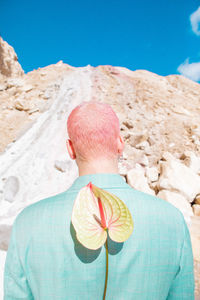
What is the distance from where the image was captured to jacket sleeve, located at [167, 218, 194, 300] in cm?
93

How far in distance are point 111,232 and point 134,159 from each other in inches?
193

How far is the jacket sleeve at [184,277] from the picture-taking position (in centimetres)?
93

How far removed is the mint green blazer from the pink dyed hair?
0.22m

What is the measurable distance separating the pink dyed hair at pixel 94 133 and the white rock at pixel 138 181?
11.8 ft

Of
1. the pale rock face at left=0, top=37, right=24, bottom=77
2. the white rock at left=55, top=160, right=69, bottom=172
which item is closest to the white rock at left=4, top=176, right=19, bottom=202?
the white rock at left=55, top=160, right=69, bottom=172

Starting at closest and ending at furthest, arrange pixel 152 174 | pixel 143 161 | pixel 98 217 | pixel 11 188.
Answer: pixel 98 217 < pixel 11 188 < pixel 152 174 < pixel 143 161

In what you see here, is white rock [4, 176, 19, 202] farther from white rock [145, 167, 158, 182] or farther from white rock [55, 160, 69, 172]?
white rock [145, 167, 158, 182]

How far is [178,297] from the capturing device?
960mm

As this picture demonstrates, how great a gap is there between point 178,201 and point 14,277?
13.1 feet

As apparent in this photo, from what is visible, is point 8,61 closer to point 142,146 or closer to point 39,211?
point 142,146

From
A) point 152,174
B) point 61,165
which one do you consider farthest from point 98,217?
point 152,174

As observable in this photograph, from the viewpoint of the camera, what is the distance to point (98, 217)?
0.76 meters

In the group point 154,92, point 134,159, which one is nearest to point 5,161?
point 134,159

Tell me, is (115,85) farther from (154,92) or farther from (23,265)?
(23,265)
